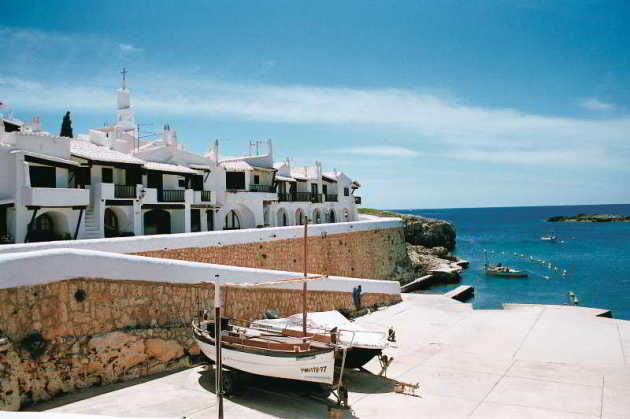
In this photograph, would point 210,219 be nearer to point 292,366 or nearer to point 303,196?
point 303,196

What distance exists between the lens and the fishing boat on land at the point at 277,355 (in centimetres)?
1208

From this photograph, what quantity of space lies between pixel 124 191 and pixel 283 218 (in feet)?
58.8

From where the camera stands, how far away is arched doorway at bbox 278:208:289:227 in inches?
1553

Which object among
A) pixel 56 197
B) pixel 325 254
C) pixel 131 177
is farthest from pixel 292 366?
pixel 325 254

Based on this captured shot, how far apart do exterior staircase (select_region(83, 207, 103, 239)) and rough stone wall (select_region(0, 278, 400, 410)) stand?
31.1 feet

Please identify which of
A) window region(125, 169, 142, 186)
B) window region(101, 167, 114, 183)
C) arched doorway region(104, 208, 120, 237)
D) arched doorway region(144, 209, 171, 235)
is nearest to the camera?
window region(101, 167, 114, 183)

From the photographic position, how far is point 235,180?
36.1 metres

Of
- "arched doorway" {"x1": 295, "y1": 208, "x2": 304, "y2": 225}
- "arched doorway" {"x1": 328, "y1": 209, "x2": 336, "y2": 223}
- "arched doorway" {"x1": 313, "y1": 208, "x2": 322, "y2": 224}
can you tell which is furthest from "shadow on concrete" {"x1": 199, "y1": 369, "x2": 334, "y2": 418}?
"arched doorway" {"x1": 328, "y1": 209, "x2": 336, "y2": 223}

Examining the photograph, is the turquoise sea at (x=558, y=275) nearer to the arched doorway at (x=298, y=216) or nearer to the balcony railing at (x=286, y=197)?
the arched doorway at (x=298, y=216)

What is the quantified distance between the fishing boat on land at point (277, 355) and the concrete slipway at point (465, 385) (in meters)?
0.76

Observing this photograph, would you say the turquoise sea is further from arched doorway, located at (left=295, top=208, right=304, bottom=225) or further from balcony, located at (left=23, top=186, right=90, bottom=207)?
balcony, located at (left=23, top=186, right=90, bottom=207)

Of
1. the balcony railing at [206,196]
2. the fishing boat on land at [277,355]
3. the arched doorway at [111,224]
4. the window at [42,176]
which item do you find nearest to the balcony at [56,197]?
the window at [42,176]

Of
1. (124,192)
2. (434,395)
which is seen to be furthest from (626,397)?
(124,192)

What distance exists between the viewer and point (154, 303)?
1395 centimetres
